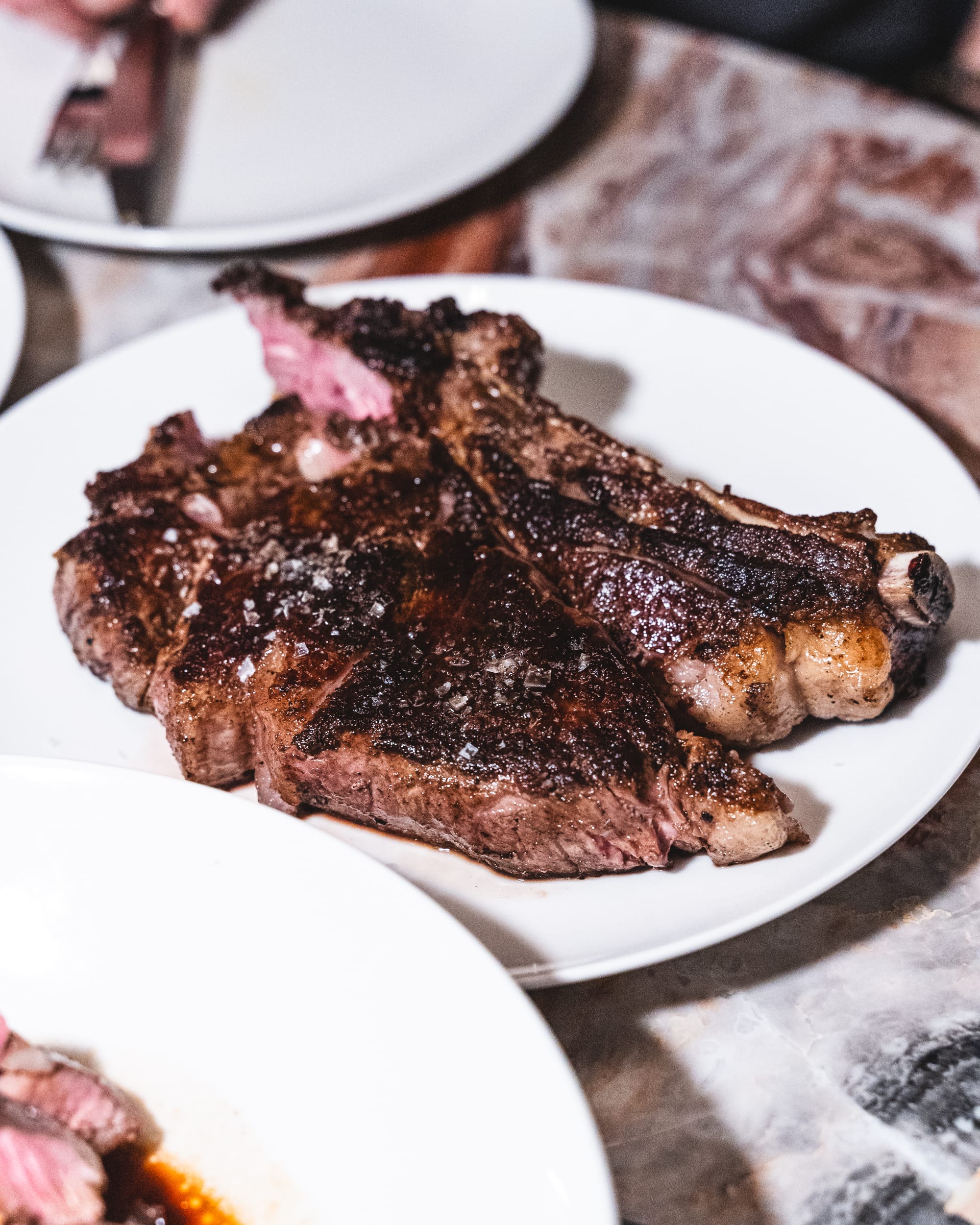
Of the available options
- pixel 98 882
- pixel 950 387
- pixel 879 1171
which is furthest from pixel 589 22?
pixel 879 1171

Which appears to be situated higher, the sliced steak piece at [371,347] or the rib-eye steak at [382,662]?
the sliced steak piece at [371,347]

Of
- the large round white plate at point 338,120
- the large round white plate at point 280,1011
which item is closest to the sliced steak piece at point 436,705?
the large round white plate at point 280,1011

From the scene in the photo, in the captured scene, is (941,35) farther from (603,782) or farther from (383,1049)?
(383,1049)

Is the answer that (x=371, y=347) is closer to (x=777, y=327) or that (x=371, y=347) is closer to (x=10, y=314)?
(x=10, y=314)

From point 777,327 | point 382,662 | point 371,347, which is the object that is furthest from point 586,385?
point 382,662

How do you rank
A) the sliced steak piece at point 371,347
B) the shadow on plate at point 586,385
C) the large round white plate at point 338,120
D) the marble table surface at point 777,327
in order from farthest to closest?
the large round white plate at point 338,120
the shadow on plate at point 586,385
the sliced steak piece at point 371,347
the marble table surface at point 777,327

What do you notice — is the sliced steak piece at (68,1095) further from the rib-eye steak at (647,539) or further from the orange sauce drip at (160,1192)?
the rib-eye steak at (647,539)
